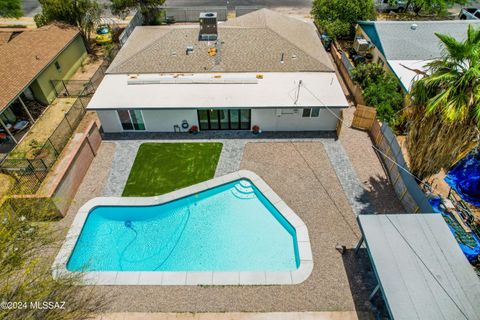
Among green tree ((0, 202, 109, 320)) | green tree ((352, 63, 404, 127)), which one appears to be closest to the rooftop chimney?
green tree ((352, 63, 404, 127))

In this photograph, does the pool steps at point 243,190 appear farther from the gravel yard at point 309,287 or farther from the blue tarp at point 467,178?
the blue tarp at point 467,178

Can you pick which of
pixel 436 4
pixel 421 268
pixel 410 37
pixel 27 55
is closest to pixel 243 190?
pixel 421 268

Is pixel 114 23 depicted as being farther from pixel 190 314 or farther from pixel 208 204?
pixel 190 314

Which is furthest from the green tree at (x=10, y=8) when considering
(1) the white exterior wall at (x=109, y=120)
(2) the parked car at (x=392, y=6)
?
(2) the parked car at (x=392, y=6)

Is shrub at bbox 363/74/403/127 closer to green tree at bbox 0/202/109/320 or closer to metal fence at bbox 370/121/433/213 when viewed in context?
metal fence at bbox 370/121/433/213

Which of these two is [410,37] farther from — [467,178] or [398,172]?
[467,178]
